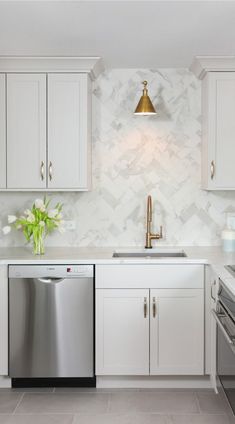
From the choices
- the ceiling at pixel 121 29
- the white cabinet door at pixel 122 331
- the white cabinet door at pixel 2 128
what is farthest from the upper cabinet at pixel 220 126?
the white cabinet door at pixel 2 128

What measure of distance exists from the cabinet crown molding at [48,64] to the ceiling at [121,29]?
6cm

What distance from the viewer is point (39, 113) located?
13.2 ft

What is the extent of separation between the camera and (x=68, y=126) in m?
4.04

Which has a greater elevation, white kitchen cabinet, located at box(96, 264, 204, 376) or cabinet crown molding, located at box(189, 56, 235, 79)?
cabinet crown molding, located at box(189, 56, 235, 79)

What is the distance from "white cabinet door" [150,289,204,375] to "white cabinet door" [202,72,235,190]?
34.0 inches

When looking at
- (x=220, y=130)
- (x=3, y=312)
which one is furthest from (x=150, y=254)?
(x=3, y=312)

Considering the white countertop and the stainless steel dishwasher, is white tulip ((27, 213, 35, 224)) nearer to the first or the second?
the white countertop

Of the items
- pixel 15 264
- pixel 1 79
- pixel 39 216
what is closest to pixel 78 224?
pixel 39 216

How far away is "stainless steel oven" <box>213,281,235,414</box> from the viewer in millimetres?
2850

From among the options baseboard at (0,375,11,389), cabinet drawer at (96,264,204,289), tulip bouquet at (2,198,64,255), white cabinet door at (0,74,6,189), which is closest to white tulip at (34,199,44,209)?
tulip bouquet at (2,198,64,255)

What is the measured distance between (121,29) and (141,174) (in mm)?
1305

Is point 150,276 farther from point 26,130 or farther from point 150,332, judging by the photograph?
point 26,130

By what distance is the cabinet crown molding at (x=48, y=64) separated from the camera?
394cm

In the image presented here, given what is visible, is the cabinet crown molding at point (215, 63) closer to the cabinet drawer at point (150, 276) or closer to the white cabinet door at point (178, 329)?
the cabinet drawer at point (150, 276)
